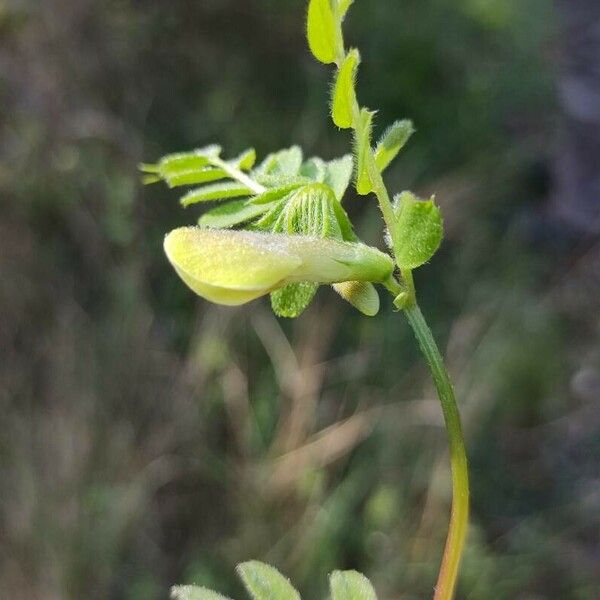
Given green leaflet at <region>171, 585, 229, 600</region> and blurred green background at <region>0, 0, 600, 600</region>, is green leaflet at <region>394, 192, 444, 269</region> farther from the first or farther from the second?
blurred green background at <region>0, 0, 600, 600</region>

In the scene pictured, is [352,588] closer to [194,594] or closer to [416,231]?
[194,594]

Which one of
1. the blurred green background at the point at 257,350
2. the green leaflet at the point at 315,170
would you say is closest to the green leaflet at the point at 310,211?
the green leaflet at the point at 315,170

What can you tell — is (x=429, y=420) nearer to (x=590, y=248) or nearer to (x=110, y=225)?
(x=110, y=225)

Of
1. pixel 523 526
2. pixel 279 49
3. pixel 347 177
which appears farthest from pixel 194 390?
pixel 347 177

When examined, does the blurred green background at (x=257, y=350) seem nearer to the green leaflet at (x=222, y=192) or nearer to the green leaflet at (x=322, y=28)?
the green leaflet at (x=222, y=192)

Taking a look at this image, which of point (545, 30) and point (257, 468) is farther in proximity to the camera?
point (545, 30)
